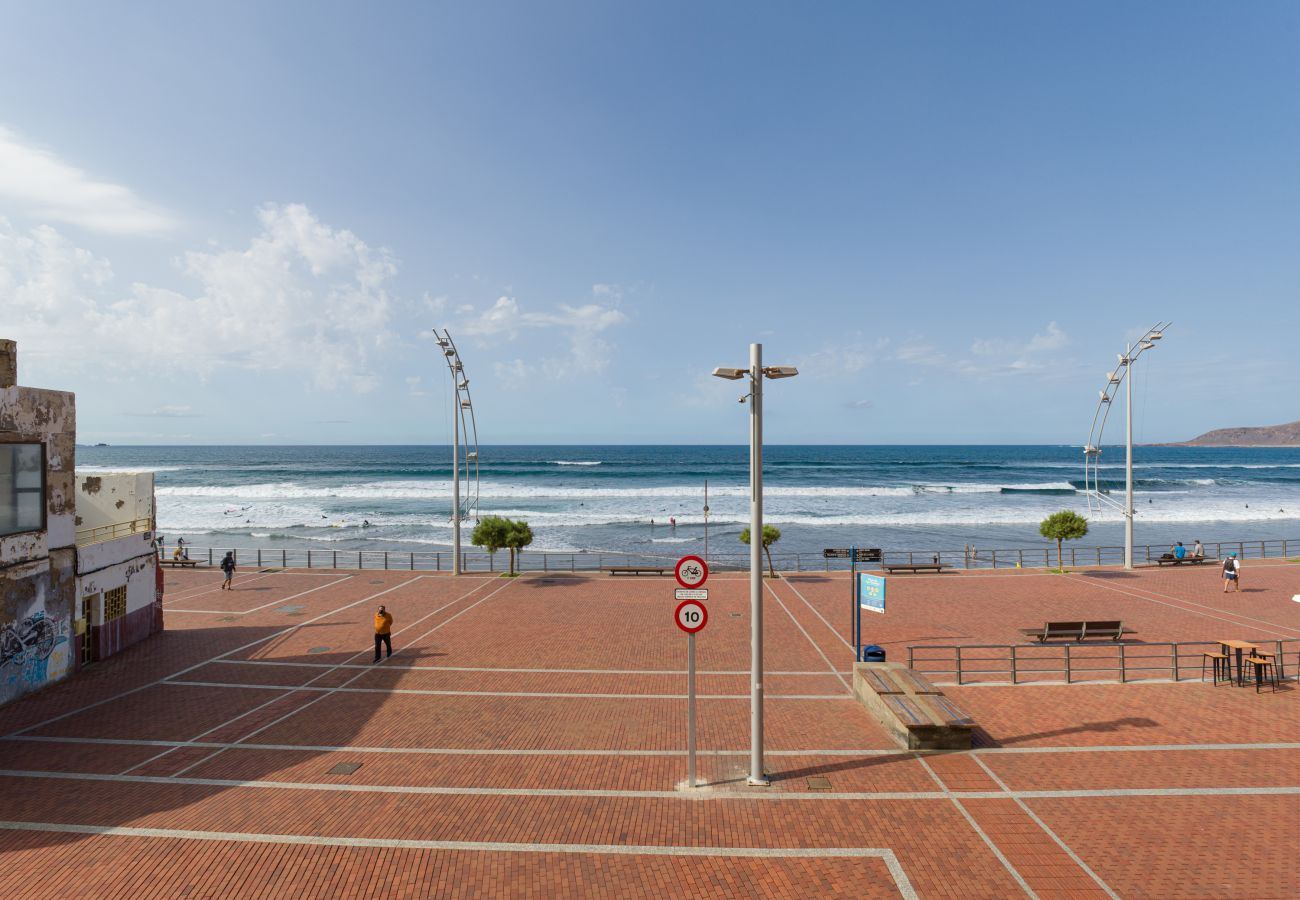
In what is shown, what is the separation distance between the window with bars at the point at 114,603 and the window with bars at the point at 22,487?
9.28 ft

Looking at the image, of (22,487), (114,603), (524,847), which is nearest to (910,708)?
(524,847)

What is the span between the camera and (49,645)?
13.4m

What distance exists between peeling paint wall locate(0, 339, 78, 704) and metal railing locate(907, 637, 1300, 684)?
58.9ft

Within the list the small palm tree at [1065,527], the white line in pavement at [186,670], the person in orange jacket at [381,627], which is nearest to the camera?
the white line in pavement at [186,670]

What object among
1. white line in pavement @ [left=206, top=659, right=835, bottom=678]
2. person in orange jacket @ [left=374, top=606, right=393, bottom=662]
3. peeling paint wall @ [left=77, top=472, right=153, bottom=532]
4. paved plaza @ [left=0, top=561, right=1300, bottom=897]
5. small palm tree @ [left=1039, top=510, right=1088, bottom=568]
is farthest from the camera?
small palm tree @ [left=1039, top=510, right=1088, bottom=568]

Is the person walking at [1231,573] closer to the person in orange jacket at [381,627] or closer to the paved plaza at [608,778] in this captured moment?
the paved plaza at [608,778]

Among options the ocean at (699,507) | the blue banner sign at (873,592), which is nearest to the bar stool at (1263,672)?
the blue banner sign at (873,592)

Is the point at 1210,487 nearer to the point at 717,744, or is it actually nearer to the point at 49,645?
the point at 717,744

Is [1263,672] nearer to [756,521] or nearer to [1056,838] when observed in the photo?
[1056,838]

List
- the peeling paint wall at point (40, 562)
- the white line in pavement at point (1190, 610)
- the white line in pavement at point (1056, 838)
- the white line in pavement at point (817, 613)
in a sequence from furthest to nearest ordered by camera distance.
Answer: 1. the white line in pavement at point (1190, 610)
2. the white line in pavement at point (817, 613)
3. the peeling paint wall at point (40, 562)
4. the white line in pavement at point (1056, 838)

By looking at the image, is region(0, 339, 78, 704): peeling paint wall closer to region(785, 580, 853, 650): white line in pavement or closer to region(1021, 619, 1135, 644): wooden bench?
region(785, 580, 853, 650): white line in pavement

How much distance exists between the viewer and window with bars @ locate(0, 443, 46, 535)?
497 inches

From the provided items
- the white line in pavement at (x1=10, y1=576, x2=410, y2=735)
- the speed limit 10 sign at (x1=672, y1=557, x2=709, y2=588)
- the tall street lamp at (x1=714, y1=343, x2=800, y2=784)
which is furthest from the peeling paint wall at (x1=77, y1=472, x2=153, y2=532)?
the tall street lamp at (x1=714, y1=343, x2=800, y2=784)

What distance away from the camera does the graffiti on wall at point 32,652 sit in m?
12.3
